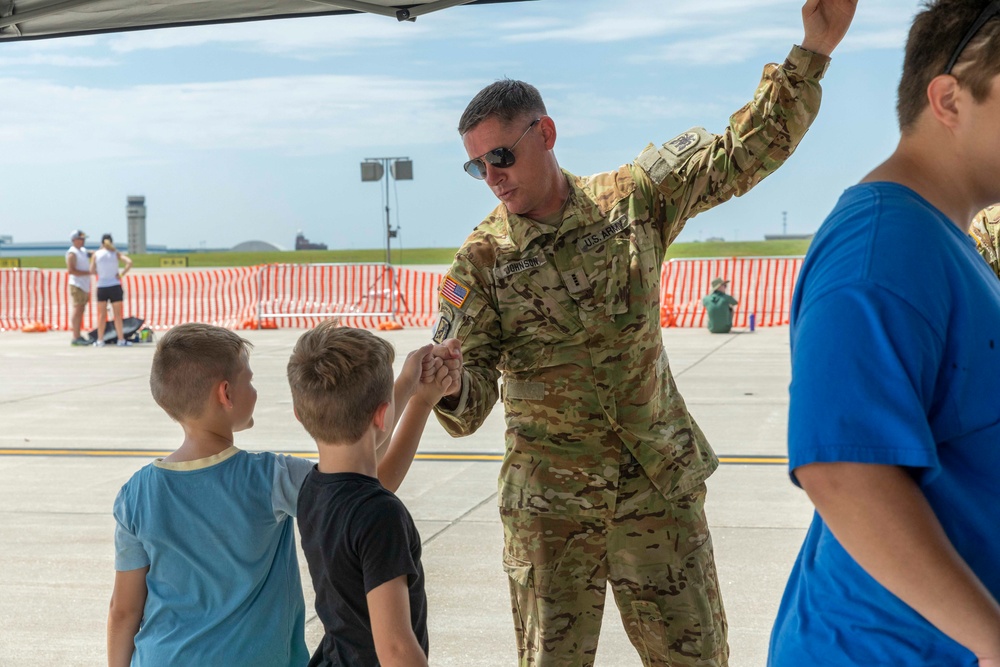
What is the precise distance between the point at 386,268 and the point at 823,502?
730 inches

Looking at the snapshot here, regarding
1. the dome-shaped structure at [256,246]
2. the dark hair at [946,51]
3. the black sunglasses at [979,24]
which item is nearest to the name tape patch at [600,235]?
the dark hair at [946,51]

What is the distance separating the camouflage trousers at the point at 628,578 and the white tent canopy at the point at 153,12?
6.54 feet

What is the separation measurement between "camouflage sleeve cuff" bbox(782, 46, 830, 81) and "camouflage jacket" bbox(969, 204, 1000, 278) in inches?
34.7

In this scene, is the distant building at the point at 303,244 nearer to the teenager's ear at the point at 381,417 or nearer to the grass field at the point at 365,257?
the grass field at the point at 365,257

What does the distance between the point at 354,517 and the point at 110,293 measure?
14.0 m

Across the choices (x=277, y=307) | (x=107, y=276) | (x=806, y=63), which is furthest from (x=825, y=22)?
(x=277, y=307)

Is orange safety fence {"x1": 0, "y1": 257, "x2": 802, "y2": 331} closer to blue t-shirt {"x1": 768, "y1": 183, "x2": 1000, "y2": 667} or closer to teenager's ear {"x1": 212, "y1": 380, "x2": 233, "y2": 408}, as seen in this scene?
teenager's ear {"x1": 212, "y1": 380, "x2": 233, "y2": 408}

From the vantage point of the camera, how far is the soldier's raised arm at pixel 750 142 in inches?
97.3

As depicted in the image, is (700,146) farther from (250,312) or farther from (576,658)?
(250,312)

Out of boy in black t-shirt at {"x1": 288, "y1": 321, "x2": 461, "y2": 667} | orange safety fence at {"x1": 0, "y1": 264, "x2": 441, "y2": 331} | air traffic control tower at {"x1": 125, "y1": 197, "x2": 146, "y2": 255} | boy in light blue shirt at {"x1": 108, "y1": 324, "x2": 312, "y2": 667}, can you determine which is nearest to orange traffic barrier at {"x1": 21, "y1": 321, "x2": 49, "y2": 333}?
orange safety fence at {"x1": 0, "y1": 264, "x2": 441, "y2": 331}

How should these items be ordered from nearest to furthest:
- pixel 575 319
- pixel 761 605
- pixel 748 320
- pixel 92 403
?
1. pixel 575 319
2. pixel 761 605
3. pixel 92 403
4. pixel 748 320

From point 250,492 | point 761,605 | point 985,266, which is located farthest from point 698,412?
point 985,266

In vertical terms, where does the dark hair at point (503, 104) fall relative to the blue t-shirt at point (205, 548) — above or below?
above

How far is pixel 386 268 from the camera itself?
19.5 meters
